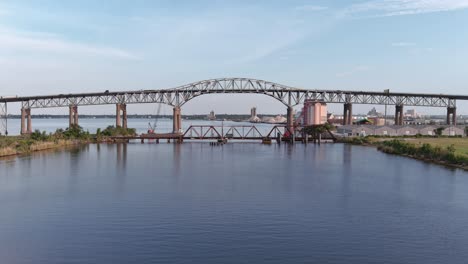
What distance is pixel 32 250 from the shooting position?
66.9 ft

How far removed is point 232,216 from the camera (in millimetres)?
26797

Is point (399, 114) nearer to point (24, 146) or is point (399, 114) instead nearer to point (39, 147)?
point (39, 147)

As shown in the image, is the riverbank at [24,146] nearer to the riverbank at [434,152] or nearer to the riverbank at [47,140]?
the riverbank at [47,140]

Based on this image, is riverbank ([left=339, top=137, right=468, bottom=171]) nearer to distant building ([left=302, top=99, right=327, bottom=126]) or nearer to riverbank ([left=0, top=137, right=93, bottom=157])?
distant building ([left=302, top=99, right=327, bottom=126])

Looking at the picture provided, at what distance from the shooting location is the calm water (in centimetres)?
2031

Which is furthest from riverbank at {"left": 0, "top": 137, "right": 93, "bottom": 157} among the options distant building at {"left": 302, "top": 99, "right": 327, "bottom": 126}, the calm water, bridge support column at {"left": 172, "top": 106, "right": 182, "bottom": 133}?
distant building at {"left": 302, "top": 99, "right": 327, "bottom": 126}

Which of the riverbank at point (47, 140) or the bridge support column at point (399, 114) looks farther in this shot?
the bridge support column at point (399, 114)

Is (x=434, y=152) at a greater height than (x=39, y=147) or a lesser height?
greater

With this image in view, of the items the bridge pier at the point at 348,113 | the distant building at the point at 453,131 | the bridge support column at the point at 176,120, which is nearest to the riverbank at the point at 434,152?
the distant building at the point at 453,131

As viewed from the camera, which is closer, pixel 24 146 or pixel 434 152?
pixel 434 152

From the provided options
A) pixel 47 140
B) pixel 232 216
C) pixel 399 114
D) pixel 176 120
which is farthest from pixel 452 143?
pixel 176 120

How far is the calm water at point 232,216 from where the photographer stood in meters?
20.3

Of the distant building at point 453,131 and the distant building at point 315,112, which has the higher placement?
the distant building at point 315,112

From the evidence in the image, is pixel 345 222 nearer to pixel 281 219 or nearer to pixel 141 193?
pixel 281 219
